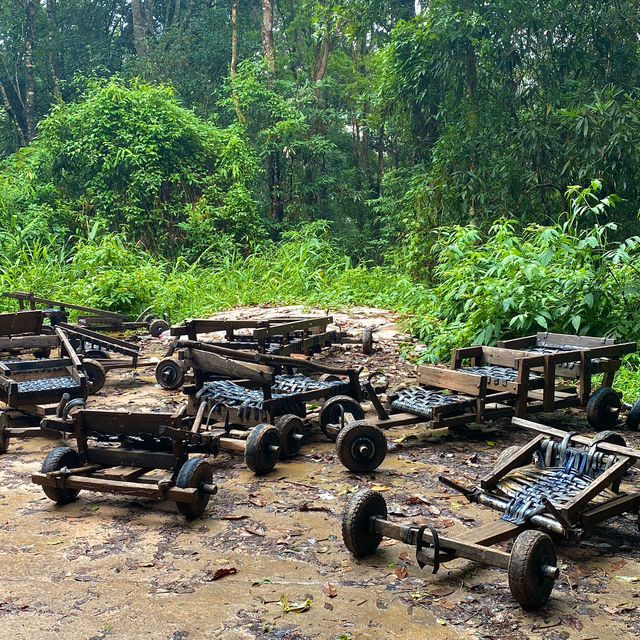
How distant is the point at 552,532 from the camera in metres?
4.21

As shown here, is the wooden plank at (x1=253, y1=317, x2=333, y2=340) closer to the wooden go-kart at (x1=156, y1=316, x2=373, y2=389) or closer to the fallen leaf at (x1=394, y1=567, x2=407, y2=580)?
the wooden go-kart at (x1=156, y1=316, x2=373, y2=389)

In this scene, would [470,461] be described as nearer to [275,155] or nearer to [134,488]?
[134,488]

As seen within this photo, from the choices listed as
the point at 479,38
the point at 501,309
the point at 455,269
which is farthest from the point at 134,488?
the point at 479,38

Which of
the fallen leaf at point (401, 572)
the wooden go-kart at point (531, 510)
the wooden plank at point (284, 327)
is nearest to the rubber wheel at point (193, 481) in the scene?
the wooden go-kart at point (531, 510)

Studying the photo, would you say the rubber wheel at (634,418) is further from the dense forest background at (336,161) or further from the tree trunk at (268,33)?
the tree trunk at (268,33)

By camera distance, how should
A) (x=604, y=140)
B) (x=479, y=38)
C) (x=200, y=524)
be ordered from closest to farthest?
(x=200, y=524)
(x=604, y=140)
(x=479, y=38)

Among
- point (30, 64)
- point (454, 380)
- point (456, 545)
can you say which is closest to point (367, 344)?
point (454, 380)

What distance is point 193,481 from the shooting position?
492 cm

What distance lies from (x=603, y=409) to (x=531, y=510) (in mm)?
3093

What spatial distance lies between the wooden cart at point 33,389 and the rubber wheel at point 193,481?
2597mm

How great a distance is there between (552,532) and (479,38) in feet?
46.2

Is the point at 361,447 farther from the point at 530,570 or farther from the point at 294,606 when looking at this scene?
the point at 530,570

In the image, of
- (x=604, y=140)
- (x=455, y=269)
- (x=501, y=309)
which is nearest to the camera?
(x=501, y=309)

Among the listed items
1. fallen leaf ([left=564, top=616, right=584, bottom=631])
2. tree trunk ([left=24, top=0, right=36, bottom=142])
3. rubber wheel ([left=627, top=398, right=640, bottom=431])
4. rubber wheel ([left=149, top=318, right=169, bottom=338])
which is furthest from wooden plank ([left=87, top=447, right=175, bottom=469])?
tree trunk ([left=24, top=0, right=36, bottom=142])
